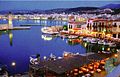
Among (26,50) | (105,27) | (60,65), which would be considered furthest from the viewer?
(105,27)

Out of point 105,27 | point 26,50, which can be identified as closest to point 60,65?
point 26,50

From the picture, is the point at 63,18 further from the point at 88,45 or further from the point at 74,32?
the point at 88,45

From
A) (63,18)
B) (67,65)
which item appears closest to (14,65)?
(67,65)

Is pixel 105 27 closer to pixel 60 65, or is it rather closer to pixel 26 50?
pixel 26 50

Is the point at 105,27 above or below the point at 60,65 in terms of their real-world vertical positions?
below

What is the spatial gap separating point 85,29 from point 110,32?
7.08ft

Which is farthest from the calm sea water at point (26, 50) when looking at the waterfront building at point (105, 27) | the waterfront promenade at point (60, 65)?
the waterfront building at point (105, 27)

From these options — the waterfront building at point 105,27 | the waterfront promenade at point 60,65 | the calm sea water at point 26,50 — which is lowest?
the calm sea water at point 26,50

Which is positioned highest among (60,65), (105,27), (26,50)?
(60,65)

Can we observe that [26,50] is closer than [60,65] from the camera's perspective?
No

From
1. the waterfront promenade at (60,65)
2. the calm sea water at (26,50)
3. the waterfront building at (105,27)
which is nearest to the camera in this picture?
the waterfront promenade at (60,65)

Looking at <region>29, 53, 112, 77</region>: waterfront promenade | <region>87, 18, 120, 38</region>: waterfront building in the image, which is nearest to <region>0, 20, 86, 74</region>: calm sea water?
<region>29, 53, 112, 77</region>: waterfront promenade

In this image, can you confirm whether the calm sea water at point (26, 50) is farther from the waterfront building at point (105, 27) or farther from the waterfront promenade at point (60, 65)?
the waterfront building at point (105, 27)

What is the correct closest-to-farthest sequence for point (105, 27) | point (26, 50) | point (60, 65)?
point (60, 65) < point (26, 50) < point (105, 27)
